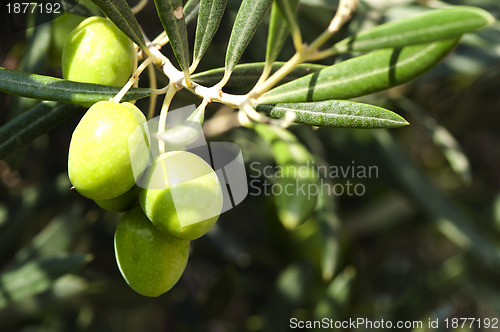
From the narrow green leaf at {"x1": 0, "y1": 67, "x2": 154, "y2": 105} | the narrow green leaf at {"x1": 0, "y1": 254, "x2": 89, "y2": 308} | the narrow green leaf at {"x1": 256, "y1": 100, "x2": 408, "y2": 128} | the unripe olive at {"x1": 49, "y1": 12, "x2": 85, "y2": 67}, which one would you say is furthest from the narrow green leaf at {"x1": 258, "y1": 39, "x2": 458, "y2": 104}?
the narrow green leaf at {"x1": 0, "y1": 254, "x2": 89, "y2": 308}

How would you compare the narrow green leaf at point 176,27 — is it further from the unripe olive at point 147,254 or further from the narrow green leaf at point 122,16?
the unripe olive at point 147,254

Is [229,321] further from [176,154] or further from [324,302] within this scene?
[176,154]

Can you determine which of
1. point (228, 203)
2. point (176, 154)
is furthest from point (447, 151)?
point (176, 154)

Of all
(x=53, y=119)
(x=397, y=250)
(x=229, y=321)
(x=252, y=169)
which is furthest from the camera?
(x=397, y=250)

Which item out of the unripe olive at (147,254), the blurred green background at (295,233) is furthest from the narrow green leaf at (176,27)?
the blurred green background at (295,233)

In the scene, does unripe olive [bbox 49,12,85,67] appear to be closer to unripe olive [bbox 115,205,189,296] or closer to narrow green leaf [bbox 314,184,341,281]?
unripe olive [bbox 115,205,189,296]

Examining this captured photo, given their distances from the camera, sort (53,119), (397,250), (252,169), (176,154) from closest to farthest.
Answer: (176,154)
(53,119)
(252,169)
(397,250)

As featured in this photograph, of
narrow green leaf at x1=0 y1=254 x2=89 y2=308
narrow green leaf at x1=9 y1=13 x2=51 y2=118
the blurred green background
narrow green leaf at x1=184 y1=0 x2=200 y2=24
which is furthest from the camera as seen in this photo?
the blurred green background
